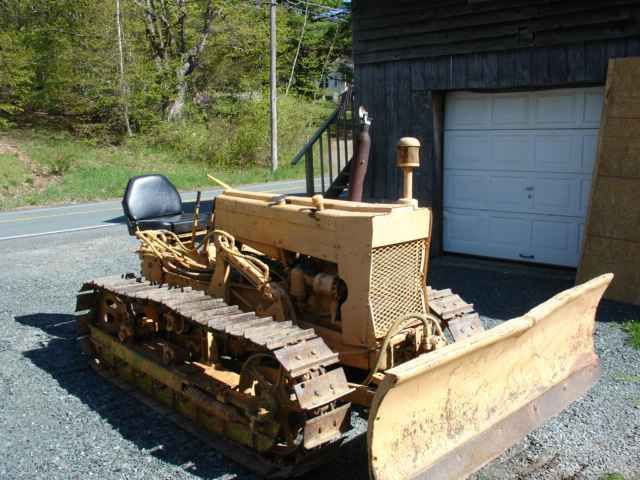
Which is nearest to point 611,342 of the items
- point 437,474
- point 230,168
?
point 437,474

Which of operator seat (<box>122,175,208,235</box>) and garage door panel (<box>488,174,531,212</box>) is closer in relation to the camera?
operator seat (<box>122,175,208,235</box>)

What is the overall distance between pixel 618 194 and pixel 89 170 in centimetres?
1700

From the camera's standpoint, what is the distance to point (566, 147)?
7.78 meters

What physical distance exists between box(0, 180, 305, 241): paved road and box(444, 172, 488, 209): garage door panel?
6.75m

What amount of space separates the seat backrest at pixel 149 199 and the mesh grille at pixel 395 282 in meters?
3.29

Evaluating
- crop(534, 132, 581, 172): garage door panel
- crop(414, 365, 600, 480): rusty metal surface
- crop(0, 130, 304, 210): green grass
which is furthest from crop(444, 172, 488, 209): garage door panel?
crop(0, 130, 304, 210): green grass

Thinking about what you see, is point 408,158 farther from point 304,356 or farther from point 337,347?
point 304,356

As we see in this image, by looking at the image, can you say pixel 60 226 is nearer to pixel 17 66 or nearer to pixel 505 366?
pixel 505 366

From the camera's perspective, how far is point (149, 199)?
6.41 m

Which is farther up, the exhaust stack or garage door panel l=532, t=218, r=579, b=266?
the exhaust stack

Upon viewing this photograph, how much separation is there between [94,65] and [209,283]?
71.6ft

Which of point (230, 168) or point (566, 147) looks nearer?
point (566, 147)

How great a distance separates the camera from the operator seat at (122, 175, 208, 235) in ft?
19.8

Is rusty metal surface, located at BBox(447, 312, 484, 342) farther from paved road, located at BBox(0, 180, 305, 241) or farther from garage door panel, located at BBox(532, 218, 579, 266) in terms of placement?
paved road, located at BBox(0, 180, 305, 241)
